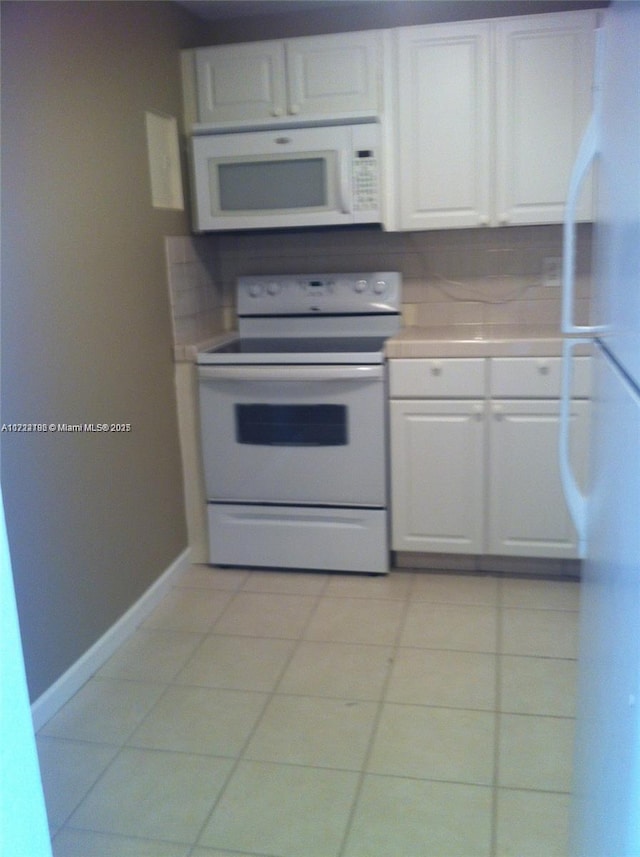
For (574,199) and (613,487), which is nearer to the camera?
(613,487)

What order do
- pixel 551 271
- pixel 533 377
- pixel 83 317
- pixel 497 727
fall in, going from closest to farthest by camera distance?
pixel 497 727 < pixel 83 317 < pixel 533 377 < pixel 551 271

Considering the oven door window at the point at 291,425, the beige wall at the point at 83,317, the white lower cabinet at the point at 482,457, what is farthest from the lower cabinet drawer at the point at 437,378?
the beige wall at the point at 83,317

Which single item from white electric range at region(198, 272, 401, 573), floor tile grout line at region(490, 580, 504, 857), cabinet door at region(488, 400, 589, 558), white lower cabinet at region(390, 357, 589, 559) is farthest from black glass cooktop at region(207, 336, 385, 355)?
floor tile grout line at region(490, 580, 504, 857)

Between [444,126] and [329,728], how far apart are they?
222 cm

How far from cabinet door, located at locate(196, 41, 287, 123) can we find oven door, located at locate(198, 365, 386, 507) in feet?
3.41

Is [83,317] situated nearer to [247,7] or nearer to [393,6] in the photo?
[247,7]

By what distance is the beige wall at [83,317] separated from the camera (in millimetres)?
2141

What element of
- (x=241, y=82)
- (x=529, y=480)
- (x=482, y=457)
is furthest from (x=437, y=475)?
(x=241, y=82)

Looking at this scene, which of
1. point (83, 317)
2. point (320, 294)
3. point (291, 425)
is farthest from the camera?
point (320, 294)

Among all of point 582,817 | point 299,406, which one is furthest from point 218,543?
point 582,817

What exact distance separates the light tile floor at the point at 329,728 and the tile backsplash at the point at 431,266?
1.16m

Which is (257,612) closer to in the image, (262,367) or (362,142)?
(262,367)

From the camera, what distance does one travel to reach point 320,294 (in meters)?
3.43

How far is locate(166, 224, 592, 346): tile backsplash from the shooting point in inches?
130
